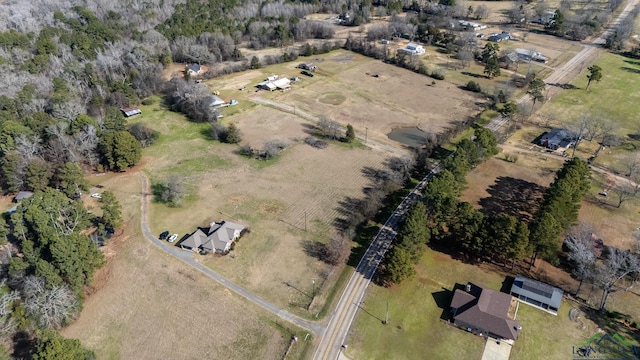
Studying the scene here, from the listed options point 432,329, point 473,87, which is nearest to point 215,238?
point 432,329

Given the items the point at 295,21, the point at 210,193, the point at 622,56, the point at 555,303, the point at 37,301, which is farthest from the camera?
the point at 295,21

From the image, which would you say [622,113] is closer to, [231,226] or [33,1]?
[231,226]

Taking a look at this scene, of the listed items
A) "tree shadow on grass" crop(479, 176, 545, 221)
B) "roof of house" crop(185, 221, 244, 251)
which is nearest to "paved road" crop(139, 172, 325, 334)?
"roof of house" crop(185, 221, 244, 251)

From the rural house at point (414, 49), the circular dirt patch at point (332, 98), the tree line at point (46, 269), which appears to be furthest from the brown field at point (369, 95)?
the tree line at point (46, 269)

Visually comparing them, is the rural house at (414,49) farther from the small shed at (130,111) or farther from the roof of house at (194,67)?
the small shed at (130,111)

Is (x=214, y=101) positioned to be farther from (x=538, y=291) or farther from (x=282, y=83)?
(x=538, y=291)

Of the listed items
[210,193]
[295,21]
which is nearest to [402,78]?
[295,21]
